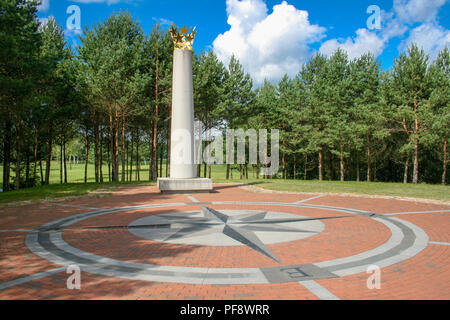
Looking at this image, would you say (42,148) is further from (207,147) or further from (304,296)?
(304,296)

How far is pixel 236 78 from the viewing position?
37312 mm

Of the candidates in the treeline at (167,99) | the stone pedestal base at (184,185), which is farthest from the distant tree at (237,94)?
the stone pedestal base at (184,185)

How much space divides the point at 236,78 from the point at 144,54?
39.5 ft

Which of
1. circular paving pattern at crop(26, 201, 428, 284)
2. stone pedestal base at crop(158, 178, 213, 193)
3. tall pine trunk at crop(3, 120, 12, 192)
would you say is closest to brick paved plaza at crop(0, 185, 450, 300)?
circular paving pattern at crop(26, 201, 428, 284)

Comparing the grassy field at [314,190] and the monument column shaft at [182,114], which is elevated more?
the monument column shaft at [182,114]

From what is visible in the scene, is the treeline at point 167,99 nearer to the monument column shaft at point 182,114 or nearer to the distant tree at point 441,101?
the distant tree at point 441,101

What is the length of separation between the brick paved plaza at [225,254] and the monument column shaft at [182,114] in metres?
7.45

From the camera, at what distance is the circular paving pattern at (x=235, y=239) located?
5453mm

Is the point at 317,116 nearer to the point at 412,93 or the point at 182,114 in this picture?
the point at 412,93

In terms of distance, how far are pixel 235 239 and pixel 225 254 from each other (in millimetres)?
1242

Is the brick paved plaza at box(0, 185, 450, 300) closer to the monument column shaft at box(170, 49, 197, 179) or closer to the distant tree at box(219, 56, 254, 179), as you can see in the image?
the monument column shaft at box(170, 49, 197, 179)

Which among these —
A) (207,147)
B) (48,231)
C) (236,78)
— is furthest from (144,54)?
(48,231)

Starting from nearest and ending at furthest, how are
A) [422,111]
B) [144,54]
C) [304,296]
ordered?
[304,296], [422,111], [144,54]

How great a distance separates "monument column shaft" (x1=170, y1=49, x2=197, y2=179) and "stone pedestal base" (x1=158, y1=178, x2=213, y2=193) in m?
1.01
